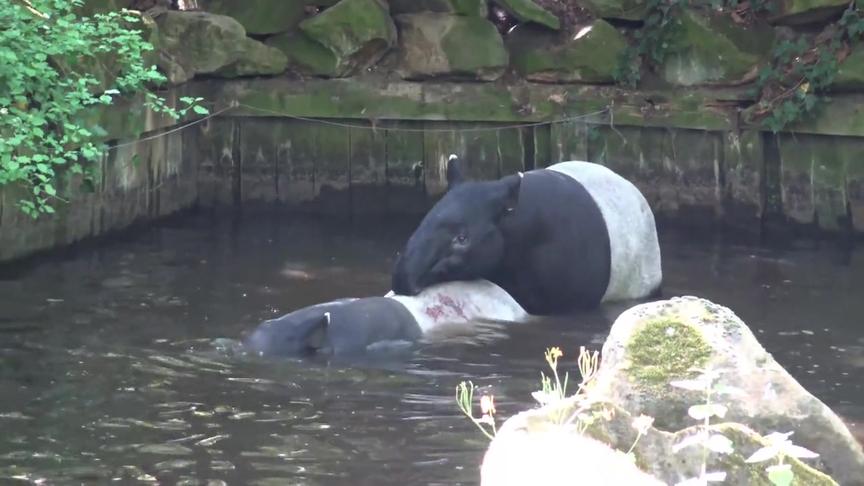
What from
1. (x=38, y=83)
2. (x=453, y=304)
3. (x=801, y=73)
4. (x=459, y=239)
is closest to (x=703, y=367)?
(x=453, y=304)

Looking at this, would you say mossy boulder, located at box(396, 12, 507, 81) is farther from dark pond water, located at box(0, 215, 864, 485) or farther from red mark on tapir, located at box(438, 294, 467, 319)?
red mark on tapir, located at box(438, 294, 467, 319)

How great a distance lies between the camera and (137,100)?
1133 cm

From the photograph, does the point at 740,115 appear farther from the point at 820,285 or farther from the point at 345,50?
the point at 345,50

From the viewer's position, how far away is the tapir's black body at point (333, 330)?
26.7ft

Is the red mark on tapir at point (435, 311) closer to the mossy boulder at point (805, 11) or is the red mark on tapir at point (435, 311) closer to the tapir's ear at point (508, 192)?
the tapir's ear at point (508, 192)

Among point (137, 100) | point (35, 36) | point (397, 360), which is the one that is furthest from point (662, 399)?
point (137, 100)

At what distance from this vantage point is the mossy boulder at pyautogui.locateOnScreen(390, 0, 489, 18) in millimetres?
12859

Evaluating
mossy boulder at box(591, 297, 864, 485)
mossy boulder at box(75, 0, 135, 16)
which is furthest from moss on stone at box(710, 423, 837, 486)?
mossy boulder at box(75, 0, 135, 16)

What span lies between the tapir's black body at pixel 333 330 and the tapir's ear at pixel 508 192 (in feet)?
4.01

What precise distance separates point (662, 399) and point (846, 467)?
782 millimetres

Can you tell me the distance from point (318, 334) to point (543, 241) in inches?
80.4

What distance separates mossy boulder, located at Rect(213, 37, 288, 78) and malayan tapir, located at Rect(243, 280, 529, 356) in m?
4.41

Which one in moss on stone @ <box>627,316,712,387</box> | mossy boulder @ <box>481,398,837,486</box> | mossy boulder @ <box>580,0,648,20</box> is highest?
mossy boulder @ <box>580,0,648,20</box>

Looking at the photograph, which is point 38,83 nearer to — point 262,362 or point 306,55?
point 262,362
